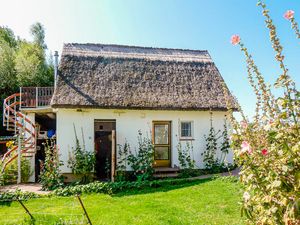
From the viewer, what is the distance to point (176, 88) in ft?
44.7

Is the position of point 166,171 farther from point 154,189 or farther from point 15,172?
point 15,172

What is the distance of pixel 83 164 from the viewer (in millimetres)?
11305

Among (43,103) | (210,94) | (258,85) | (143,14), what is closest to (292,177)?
(258,85)

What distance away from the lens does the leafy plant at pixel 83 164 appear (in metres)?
11.2

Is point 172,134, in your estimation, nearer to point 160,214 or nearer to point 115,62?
point 115,62

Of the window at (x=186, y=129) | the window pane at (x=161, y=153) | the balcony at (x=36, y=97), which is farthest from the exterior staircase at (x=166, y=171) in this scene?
the balcony at (x=36, y=97)

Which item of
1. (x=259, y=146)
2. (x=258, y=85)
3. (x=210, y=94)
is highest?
(x=210, y=94)

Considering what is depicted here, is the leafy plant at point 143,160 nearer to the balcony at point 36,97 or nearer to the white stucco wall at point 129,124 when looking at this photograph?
the white stucco wall at point 129,124

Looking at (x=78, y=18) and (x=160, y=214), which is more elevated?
(x=78, y=18)

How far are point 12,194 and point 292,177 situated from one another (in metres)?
9.19

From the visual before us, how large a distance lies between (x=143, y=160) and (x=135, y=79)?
12.3ft

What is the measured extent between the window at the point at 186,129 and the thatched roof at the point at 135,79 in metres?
0.96

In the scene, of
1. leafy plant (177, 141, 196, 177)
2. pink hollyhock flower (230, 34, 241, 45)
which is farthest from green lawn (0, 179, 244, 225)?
pink hollyhock flower (230, 34, 241, 45)

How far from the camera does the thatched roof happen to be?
40.3ft
